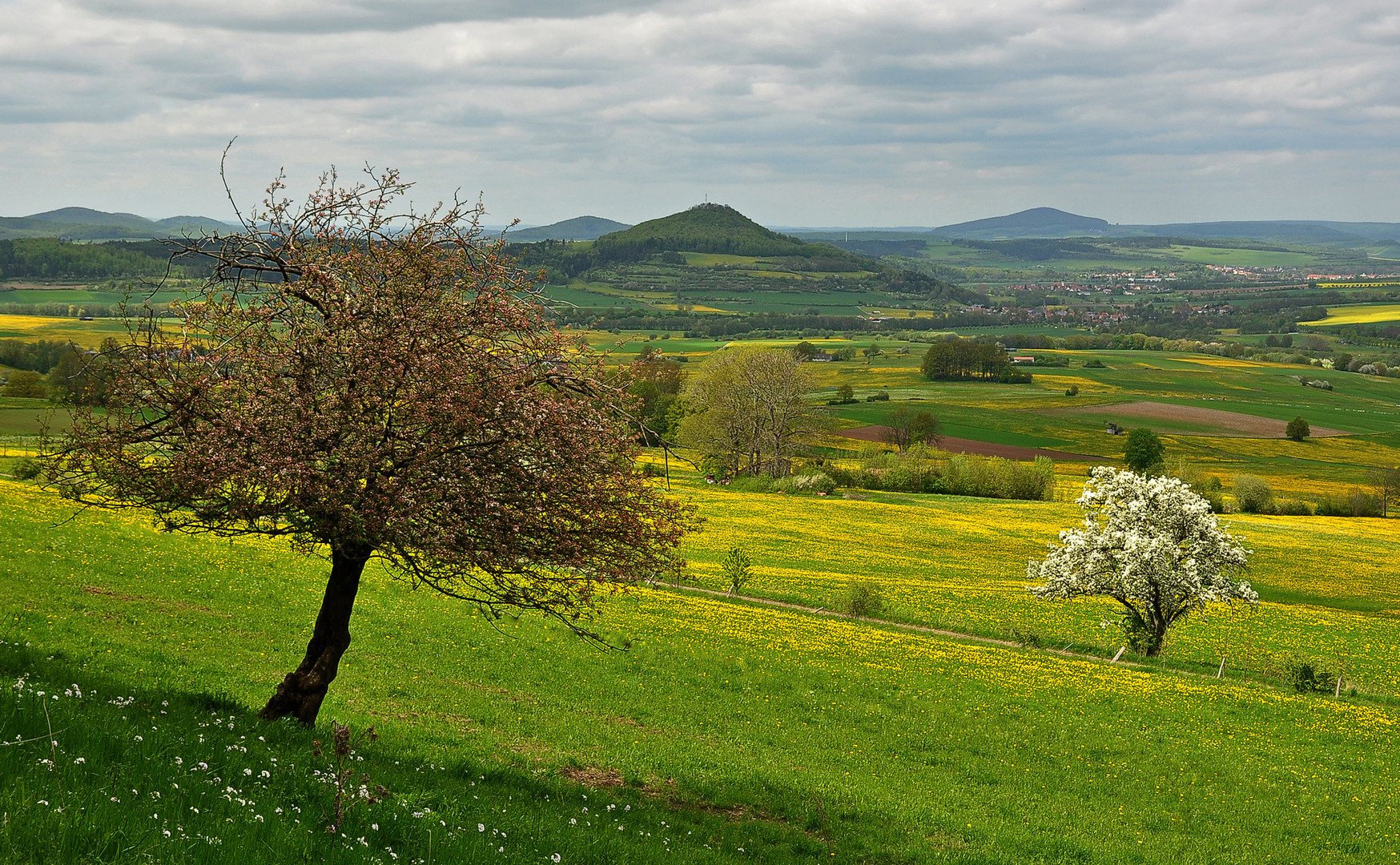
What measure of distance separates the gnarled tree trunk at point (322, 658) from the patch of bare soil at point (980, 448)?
117m

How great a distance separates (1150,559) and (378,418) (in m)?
34.1

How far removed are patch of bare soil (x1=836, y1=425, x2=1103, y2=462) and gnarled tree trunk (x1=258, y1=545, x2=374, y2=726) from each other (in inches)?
4625

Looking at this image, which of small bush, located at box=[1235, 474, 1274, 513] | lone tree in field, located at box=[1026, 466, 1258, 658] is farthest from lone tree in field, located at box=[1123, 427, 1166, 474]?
lone tree in field, located at box=[1026, 466, 1258, 658]

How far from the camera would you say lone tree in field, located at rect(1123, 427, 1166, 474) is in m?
117

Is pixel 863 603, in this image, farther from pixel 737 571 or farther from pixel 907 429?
pixel 907 429

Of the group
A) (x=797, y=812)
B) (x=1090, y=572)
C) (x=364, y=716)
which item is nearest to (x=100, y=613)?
(x=364, y=716)

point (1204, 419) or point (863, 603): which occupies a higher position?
point (1204, 419)

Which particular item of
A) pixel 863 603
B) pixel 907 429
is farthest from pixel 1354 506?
pixel 863 603

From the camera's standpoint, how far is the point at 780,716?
24.0 m

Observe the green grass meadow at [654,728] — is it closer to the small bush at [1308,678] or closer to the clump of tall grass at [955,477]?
the small bush at [1308,678]

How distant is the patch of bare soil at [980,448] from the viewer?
422 feet

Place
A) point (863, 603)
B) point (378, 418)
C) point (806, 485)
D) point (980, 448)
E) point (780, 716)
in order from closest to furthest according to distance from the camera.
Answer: point (378, 418), point (780, 716), point (863, 603), point (806, 485), point (980, 448)

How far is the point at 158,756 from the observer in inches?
414

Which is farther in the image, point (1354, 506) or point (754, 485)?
point (1354, 506)
